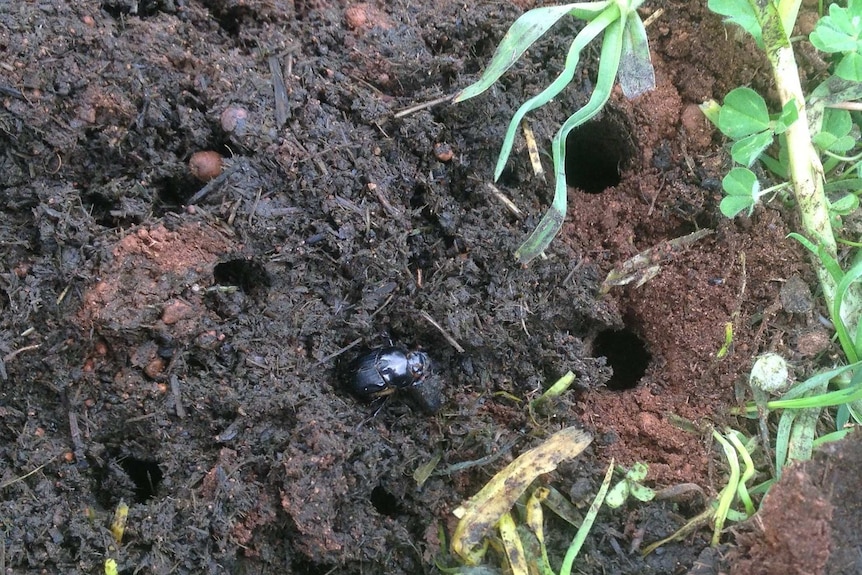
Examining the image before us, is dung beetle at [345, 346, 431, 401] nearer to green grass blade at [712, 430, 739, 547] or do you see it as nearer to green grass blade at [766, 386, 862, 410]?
green grass blade at [712, 430, 739, 547]

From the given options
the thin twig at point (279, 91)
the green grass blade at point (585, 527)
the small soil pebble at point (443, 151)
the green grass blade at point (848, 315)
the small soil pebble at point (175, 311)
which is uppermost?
the thin twig at point (279, 91)

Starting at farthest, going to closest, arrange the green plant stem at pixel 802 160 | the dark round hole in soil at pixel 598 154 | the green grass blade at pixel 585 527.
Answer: the dark round hole in soil at pixel 598 154
the green plant stem at pixel 802 160
the green grass blade at pixel 585 527

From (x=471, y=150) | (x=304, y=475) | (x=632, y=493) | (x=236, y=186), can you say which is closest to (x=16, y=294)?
(x=236, y=186)

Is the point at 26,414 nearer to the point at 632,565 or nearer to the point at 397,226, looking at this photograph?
the point at 397,226

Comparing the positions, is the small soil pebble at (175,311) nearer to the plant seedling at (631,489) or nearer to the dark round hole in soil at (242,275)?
the dark round hole in soil at (242,275)

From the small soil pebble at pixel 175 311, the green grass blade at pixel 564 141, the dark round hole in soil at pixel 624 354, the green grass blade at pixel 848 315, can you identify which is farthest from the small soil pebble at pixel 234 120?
the green grass blade at pixel 848 315

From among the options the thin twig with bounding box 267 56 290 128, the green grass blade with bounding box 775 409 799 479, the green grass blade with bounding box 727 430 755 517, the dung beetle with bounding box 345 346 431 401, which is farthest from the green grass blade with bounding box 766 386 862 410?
the thin twig with bounding box 267 56 290 128
